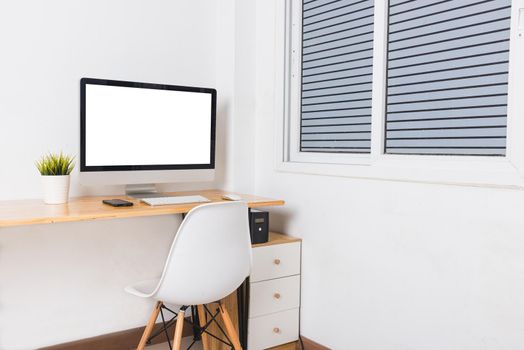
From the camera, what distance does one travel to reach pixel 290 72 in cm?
252

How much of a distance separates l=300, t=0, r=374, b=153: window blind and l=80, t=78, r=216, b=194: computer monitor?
20.6 inches

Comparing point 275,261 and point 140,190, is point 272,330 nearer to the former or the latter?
point 275,261

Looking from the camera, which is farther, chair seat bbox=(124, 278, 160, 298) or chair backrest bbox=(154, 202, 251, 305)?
chair seat bbox=(124, 278, 160, 298)

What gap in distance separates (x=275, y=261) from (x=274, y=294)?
15 centimetres

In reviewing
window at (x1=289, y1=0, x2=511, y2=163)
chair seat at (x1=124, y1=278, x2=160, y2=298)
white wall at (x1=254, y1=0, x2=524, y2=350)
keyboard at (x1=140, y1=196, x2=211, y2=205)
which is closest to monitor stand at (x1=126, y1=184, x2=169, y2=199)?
keyboard at (x1=140, y1=196, x2=211, y2=205)

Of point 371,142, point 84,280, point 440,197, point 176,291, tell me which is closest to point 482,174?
point 440,197

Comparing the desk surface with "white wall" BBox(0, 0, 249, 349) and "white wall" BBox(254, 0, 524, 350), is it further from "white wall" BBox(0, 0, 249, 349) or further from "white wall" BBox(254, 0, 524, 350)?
"white wall" BBox(254, 0, 524, 350)

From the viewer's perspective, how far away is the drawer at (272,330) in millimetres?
2170

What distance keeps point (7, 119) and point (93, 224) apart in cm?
59

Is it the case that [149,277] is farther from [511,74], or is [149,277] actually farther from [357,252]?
[511,74]

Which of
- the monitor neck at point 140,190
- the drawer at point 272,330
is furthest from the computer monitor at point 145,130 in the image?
the drawer at point 272,330

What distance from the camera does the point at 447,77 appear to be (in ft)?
6.00

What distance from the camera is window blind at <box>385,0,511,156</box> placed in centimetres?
168

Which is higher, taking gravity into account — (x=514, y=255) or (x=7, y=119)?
(x=7, y=119)
